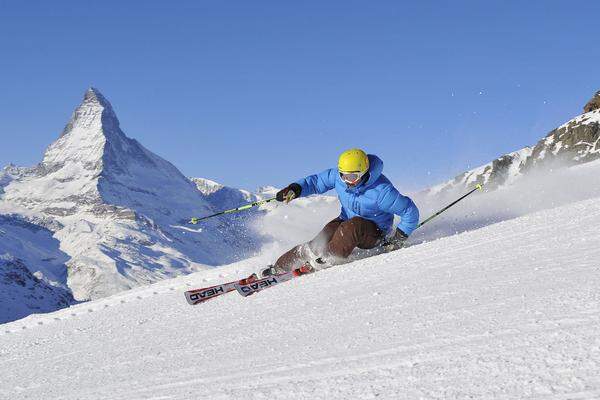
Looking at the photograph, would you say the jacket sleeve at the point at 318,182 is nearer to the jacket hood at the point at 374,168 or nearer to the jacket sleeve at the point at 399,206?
the jacket hood at the point at 374,168

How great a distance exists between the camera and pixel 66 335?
22.6 feet

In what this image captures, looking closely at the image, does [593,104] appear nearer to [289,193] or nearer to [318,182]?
[318,182]

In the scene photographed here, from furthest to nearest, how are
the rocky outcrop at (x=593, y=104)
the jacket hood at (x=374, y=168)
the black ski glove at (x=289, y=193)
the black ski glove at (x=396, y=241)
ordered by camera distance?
the rocky outcrop at (x=593, y=104) → the black ski glove at (x=289, y=193) → the black ski glove at (x=396, y=241) → the jacket hood at (x=374, y=168)

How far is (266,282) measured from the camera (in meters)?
7.50

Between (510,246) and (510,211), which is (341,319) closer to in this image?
(510,246)

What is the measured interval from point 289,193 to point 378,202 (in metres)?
1.37

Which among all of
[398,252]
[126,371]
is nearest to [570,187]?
[398,252]

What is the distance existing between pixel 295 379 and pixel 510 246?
12.9ft

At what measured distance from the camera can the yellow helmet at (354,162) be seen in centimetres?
812

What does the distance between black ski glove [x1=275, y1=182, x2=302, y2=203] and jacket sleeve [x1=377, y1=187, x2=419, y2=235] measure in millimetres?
1324

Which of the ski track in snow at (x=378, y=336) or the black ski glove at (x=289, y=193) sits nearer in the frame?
the ski track in snow at (x=378, y=336)

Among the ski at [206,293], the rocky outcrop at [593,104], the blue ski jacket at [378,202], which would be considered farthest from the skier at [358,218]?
the rocky outcrop at [593,104]

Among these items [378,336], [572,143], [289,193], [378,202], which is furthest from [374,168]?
[572,143]

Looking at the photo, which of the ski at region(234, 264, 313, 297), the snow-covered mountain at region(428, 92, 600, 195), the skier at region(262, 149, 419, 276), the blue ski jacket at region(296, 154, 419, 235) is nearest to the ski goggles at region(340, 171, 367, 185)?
the skier at region(262, 149, 419, 276)
